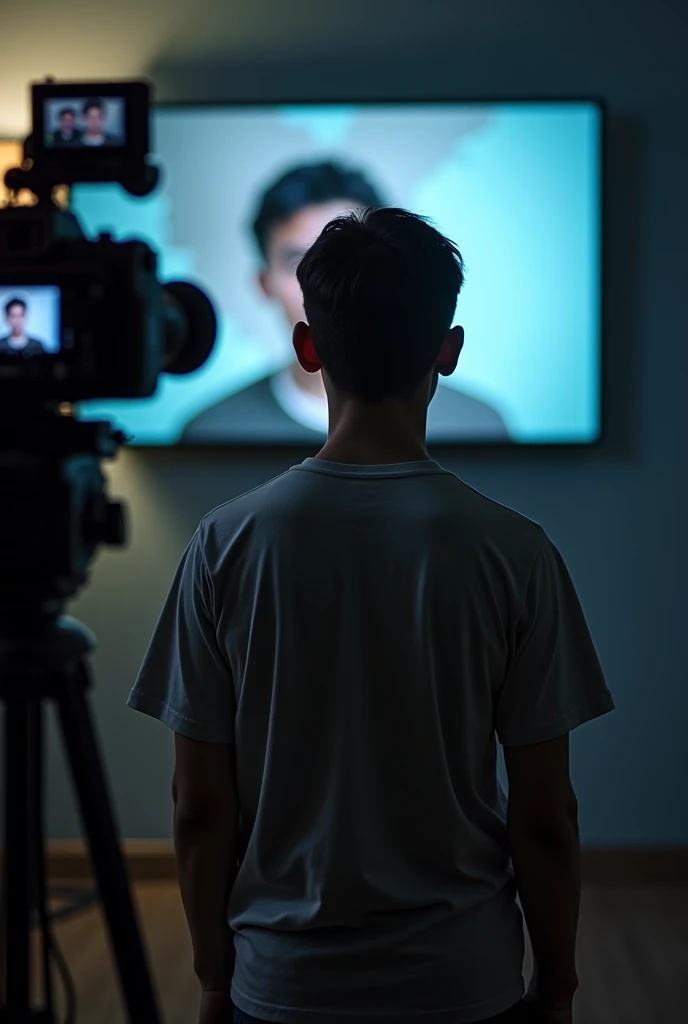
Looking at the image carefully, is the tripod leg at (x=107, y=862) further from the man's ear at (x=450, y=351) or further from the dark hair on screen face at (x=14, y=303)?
the man's ear at (x=450, y=351)

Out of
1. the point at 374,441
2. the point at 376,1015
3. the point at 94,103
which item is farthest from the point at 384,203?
the point at 376,1015

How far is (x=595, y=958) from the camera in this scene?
2.40 meters

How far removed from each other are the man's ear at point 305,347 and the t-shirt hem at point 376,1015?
526mm

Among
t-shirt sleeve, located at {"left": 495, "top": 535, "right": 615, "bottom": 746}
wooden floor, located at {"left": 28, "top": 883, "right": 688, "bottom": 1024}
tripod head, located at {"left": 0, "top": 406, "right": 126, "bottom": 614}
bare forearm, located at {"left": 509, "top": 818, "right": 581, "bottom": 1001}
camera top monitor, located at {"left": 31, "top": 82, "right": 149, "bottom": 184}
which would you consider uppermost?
camera top monitor, located at {"left": 31, "top": 82, "right": 149, "bottom": 184}

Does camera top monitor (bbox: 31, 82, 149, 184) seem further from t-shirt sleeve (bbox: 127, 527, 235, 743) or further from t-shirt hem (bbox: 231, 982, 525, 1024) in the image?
t-shirt hem (bbox: 231, 982, 525, 1024)

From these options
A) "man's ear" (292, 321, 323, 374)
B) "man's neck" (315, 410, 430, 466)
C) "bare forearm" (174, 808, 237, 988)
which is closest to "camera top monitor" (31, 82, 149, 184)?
"man's ear" (292, 321, 323, 374)

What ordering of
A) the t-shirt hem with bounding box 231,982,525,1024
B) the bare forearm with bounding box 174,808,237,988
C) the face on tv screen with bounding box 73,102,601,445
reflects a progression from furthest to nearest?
the face on tv screen with bounding box 73,102,601,445
the bare forearm with bounding box 174,808,237,988
the t-shirt hem with bounding box 231,982,525,1024

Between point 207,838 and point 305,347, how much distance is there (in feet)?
1.44

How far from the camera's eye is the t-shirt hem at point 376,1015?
0.81m

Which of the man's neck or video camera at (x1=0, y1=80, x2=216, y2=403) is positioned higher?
video camera at (x1=0, y1=80, x2=216, y2=403)

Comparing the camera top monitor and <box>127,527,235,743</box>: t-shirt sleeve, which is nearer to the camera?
<box>127,527,235,743</box>: t-shirt sleeve

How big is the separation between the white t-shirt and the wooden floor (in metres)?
1.48

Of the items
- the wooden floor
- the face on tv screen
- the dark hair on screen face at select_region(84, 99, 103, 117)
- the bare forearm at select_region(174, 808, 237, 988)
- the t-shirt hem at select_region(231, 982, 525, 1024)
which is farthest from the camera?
the face on tv screen

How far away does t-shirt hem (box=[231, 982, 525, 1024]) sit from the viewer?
0.81 metres
